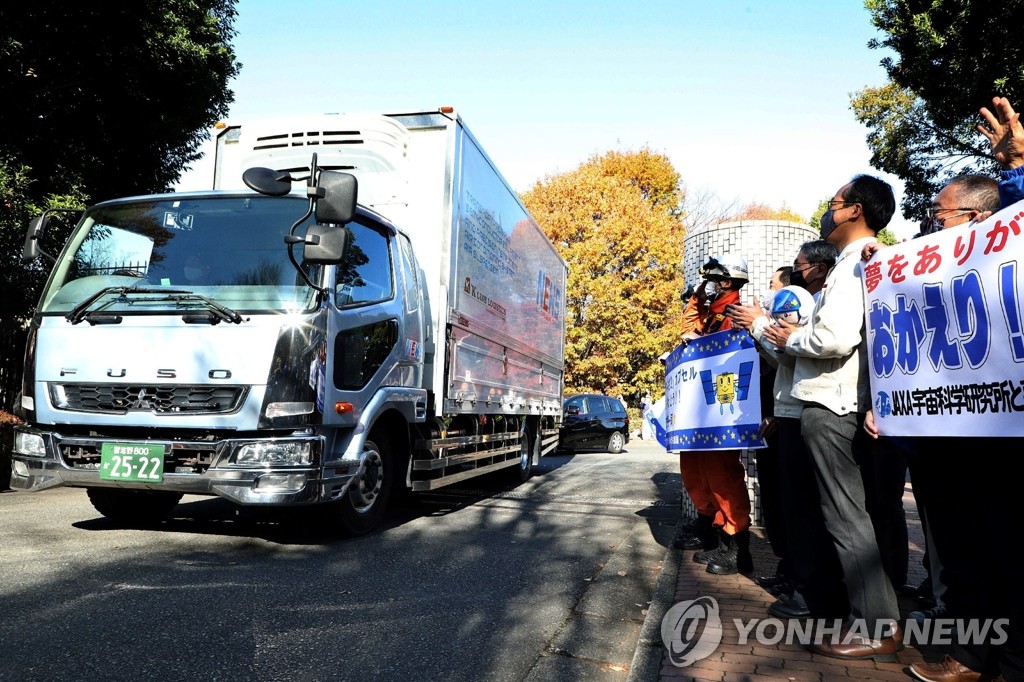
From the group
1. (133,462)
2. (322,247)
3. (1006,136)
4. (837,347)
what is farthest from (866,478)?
(133,462)

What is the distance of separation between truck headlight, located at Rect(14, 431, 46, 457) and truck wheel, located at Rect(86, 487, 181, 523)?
79cm

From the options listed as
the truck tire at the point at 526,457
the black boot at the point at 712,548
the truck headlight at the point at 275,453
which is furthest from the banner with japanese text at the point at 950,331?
the truck tire at the point at 526,457

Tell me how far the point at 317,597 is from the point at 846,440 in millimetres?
2664

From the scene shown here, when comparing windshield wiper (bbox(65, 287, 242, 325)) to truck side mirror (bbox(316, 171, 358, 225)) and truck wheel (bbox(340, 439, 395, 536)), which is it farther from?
truck wheel (bbox(340, 439, 395, 536))

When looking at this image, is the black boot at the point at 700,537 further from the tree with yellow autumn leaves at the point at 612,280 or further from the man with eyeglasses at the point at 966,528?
the tree with yellow autumn leaves at the point at 612,280

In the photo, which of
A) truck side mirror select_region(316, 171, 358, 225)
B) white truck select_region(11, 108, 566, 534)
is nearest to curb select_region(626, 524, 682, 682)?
white truck select_region(11, 108, 566, 534)

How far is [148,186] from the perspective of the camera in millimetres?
11062

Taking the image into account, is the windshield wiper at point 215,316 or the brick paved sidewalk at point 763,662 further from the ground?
the windshield wiper at point 215,316

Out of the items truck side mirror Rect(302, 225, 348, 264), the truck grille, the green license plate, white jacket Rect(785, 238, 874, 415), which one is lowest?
the green license plate

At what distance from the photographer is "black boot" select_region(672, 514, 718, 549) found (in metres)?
4.92

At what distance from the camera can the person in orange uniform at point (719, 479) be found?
442 cm

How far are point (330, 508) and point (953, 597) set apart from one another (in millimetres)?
3812

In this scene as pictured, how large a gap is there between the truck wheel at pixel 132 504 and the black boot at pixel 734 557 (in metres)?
3.90

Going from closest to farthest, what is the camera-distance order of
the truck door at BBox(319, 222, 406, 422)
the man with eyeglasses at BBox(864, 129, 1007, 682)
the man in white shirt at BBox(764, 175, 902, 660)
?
the man with eyeglasses at BBox(864, 129, 1007, 682) < the man in white shirt at BBox(764, 175, 902, 660) < the truck door at BBox(319, 222, 406, 422)
